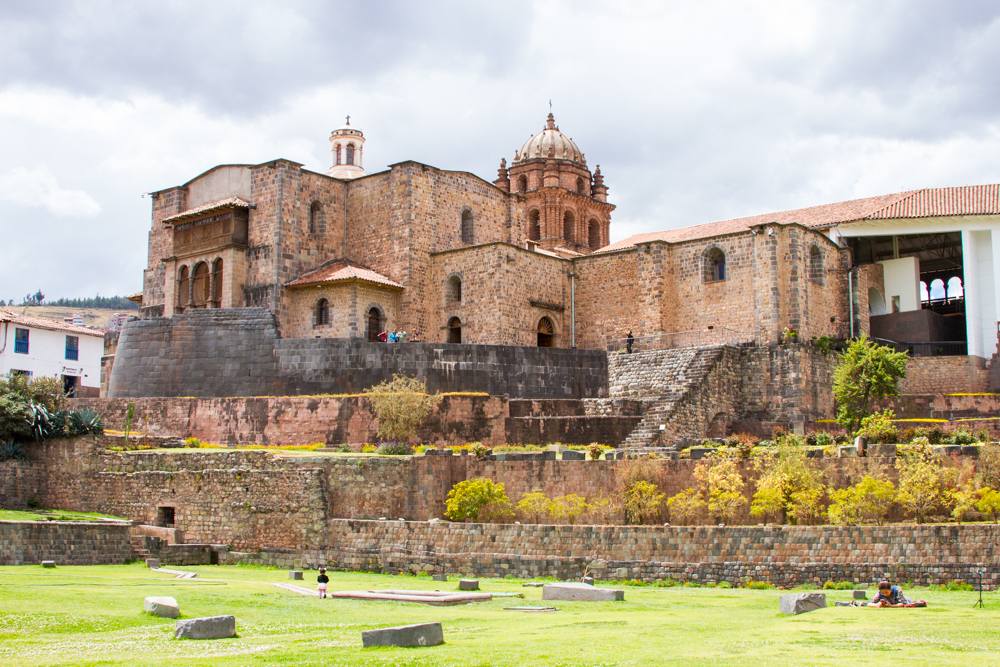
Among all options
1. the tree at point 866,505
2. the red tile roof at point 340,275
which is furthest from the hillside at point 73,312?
the tree at point 866,505

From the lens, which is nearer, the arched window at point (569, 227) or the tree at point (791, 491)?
the tree at point (791, 491)

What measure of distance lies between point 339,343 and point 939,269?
26.0 meters

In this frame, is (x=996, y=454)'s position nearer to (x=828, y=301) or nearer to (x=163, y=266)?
(x=828, y=301)

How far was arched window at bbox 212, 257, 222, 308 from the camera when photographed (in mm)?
37425

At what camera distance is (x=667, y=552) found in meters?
18.1

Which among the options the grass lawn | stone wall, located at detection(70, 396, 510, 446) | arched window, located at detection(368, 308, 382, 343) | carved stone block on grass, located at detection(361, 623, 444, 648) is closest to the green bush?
stone wall, located at detection(70, 396, 510, 446)

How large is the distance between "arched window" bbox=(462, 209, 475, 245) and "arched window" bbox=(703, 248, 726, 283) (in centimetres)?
936

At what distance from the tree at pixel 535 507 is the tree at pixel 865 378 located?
11.7 meters

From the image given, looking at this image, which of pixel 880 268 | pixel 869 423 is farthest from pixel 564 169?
pixel 869 423

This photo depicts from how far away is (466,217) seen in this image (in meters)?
39.8

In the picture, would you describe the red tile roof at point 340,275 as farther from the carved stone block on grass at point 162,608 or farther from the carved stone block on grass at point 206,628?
the carved stone block on grass at point 206,628

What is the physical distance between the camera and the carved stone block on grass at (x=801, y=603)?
40.7ft

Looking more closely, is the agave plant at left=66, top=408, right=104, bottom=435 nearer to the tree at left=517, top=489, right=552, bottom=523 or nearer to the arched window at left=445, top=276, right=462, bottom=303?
the tree at left=517, top=489, right=552, bottom=523

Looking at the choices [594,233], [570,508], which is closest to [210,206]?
[594,233]
